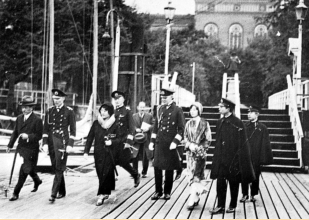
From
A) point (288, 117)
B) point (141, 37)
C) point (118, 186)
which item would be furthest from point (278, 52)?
point (118, 186)

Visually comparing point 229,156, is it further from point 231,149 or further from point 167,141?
point 167,141

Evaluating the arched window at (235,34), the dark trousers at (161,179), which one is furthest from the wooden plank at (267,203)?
the arched window at (235,34)

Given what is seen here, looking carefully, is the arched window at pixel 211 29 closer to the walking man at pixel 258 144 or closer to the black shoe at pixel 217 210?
the walking man at pixel 258 144

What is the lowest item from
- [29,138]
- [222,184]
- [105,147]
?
[222,184]

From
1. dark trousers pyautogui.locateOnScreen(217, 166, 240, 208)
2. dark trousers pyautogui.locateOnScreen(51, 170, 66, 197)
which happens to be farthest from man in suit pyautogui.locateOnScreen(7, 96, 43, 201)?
dark trousers pyautogui.locateOnScreen(217, 166, 240, 208)

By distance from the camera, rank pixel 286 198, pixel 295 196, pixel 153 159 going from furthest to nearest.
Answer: pixel 295 196 → pixel 286 198 → pixel 153 159

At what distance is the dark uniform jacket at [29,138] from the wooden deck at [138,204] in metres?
0.65

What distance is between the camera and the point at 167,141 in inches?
373

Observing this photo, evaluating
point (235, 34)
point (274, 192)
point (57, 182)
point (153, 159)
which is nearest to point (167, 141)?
point (153, 159)

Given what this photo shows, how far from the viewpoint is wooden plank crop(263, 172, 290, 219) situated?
8344 mm

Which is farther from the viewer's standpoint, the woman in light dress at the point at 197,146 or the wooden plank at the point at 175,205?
the woman in light dress at the point at 197,146

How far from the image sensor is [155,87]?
18312mm

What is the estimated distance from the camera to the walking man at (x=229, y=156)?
822 cm

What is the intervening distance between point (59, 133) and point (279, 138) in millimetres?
8779
